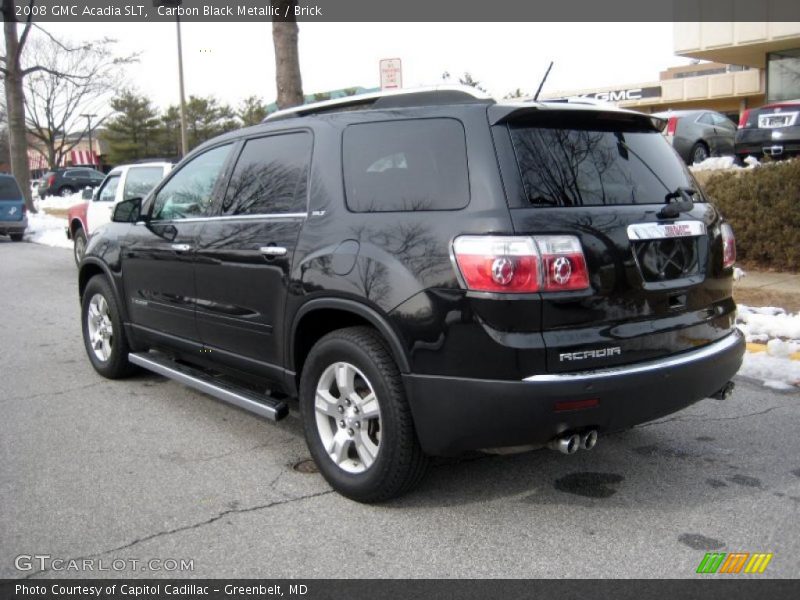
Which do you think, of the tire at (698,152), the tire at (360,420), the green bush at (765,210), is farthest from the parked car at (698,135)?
the tire at (360,420)

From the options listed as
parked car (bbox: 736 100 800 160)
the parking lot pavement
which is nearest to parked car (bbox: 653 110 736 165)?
parked car (bbox: 736 100 800 160)

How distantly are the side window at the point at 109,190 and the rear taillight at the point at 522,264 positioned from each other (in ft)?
36.4

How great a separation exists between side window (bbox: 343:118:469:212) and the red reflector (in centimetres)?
94

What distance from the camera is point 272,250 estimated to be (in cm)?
420

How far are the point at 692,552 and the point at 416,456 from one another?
124 centimetres

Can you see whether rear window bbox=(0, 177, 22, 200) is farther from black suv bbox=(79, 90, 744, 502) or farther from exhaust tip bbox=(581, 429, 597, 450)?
exhaust tip bbox=(581, 429, 597, 450)

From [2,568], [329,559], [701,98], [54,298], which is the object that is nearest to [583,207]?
[329,559]

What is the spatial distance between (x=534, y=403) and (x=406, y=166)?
4.21 ft

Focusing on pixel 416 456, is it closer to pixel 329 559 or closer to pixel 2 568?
pixel 329 559

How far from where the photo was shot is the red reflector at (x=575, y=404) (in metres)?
3.23

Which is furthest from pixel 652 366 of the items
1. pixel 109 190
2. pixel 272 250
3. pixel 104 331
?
pixel 109 190

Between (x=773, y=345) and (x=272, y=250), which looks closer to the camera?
(x=272, y=250)

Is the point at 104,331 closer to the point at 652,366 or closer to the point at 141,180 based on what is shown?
the point at 652,366

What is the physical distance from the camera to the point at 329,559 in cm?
329
